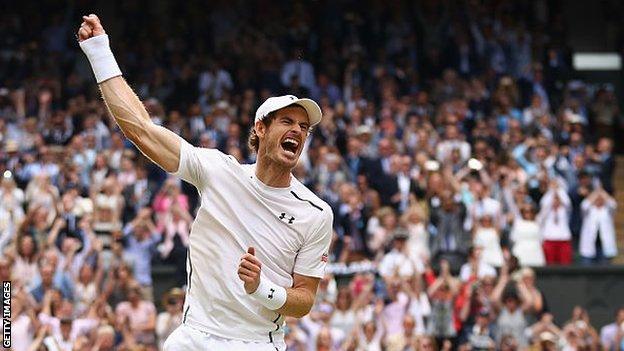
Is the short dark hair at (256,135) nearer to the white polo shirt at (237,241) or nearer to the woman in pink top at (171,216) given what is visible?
the white polo shirt at (237,241)

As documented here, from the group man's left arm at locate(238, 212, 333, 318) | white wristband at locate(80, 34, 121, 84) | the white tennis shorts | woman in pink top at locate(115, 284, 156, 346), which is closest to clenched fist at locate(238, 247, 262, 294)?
man's left arm at locate(238, 212, 333, 318)

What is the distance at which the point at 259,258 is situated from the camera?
657 centimetres

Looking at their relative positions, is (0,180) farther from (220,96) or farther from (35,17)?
(35,17)

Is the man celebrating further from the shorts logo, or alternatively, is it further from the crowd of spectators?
the crowd of spectators

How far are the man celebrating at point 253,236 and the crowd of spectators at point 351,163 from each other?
760 centimetres

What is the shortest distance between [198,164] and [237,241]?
1.25 feet

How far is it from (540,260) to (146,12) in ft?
29.3

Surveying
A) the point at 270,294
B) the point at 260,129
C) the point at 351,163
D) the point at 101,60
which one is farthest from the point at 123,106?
the point at 351,163

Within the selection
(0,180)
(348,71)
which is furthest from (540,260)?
(0,180)

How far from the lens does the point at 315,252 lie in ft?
21.9

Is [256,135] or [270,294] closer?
[270,294]

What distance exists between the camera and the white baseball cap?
21.2ft

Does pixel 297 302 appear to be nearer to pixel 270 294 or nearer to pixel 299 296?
pixel 299 296

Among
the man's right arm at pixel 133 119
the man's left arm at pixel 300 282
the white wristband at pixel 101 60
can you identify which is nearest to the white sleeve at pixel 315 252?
the man's left arm at pixel 300 282
